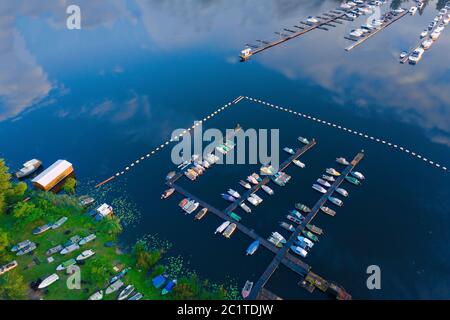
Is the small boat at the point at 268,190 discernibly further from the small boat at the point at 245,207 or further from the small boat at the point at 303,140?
the small boat at the point at 303,140

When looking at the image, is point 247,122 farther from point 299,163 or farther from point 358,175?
point 358,175

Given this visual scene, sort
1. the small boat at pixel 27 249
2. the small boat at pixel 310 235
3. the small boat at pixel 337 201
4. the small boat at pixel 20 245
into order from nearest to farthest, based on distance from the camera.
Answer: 1. the small boat at pixel 27 249
2. the small boat at pixel 20 245
3. the small boat at pixel 310 235
4. the small boat at pixel 337 201

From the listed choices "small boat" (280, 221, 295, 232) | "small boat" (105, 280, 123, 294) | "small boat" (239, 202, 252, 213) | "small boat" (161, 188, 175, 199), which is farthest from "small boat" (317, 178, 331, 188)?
"small boat" (105, 280, 123, 294)

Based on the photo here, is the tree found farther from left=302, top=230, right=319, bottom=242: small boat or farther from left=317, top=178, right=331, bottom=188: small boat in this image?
left=317, top=178, right=331, bottom=188: small boat

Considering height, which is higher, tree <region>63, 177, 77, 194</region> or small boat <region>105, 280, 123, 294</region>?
tree <region>63, 177, 77, 194</region>

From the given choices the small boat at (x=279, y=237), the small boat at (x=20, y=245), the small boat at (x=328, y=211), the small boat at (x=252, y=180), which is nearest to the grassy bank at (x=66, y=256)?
the small boat at (x=20, y=245)
